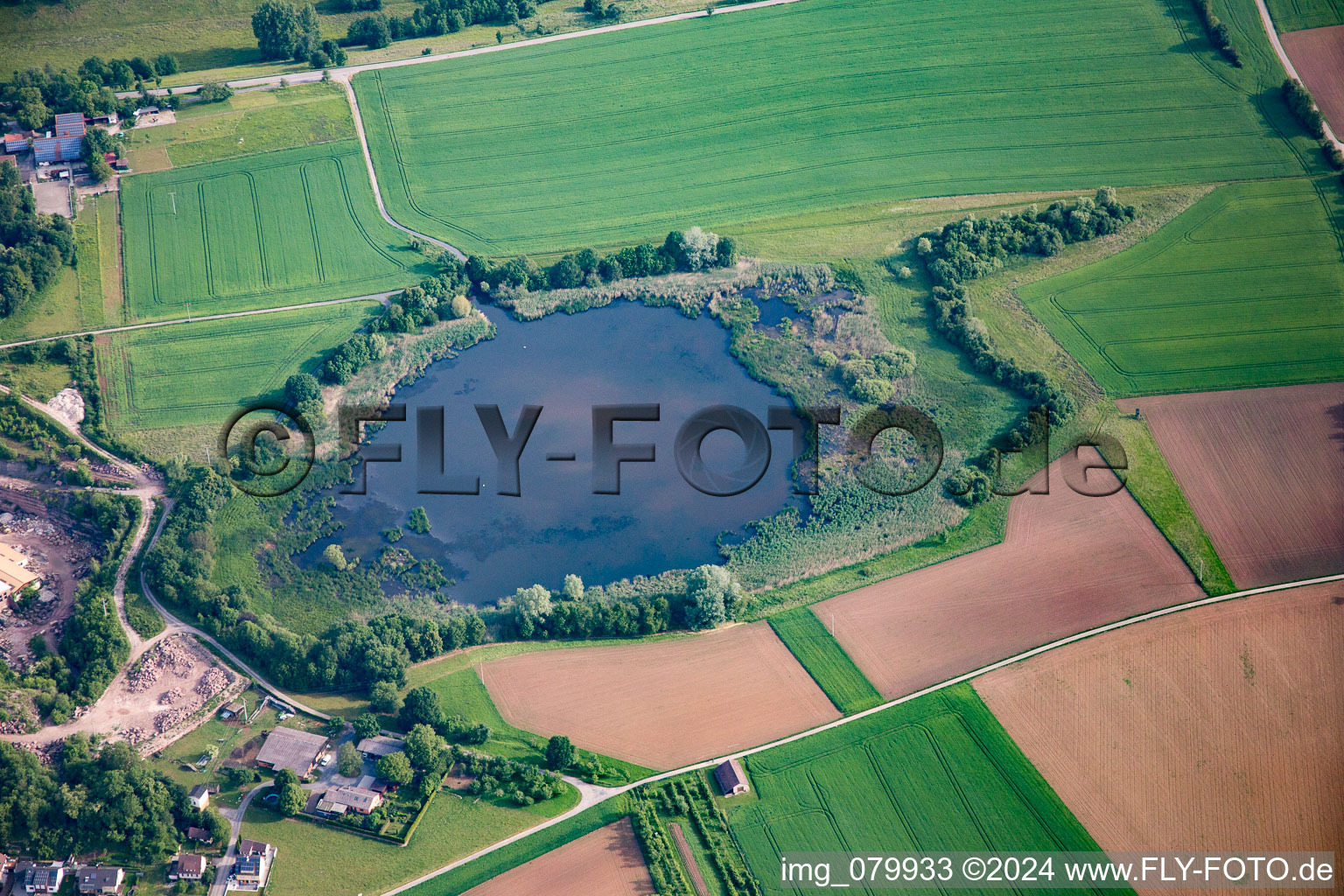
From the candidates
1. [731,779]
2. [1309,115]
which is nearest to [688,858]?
[731,779]

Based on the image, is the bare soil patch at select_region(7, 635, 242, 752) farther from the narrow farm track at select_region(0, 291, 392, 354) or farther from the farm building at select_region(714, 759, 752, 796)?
the farm building at select_region(714, 759, 752, 796)

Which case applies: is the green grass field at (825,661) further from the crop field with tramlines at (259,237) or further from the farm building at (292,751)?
the crop field with tramlines at (259,237)

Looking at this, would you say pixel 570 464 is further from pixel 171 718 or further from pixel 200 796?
pixel 200 796

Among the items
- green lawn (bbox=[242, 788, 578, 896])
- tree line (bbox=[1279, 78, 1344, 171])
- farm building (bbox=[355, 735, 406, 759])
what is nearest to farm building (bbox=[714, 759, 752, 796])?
green lawn (bbox=[242, 788, 578, 896])

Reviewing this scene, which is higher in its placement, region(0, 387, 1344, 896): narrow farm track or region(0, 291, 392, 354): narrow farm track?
region(0, 291, 392, 354): narrow farm track

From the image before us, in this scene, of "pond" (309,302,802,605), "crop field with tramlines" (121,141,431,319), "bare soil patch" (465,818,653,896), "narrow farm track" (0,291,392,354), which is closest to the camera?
"bare soil patch" (465,818,653,896)

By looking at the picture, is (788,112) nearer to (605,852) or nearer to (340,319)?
(340,319)

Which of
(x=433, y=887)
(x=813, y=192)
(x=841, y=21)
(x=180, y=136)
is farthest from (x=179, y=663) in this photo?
(x=841, y=21)

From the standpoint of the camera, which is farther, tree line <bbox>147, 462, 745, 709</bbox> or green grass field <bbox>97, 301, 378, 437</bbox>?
green grass field <bbox>97, 301, 378, 437</bbox>
